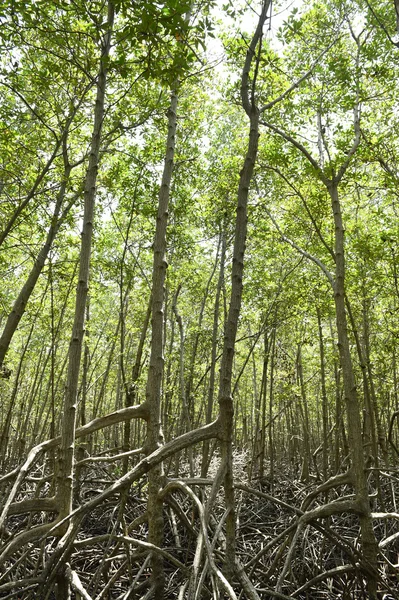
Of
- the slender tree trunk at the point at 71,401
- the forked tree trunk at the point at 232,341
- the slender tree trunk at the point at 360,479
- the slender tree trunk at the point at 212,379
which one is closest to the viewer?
the forked tree trunk at the point at 232,341

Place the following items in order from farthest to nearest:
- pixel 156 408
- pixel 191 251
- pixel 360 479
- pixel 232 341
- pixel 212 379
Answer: pixel 191 251
pixel 212 379
pixel 360 479
pixel 156 408
pixel 232 341

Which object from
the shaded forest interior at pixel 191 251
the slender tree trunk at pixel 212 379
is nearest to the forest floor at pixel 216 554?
the shaded forest interior at pixel 191 251

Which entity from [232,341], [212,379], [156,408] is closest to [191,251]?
[212,379]

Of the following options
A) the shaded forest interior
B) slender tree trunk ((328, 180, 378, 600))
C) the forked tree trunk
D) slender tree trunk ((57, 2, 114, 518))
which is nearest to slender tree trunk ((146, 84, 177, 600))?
the shaded forest interior

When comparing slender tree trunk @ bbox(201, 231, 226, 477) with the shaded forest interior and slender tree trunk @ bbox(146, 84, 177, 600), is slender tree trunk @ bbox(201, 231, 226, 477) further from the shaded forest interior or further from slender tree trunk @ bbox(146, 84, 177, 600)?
slender tree trunk @ bbox(146, 84, 177, 600)

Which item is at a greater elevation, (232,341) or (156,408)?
(232,341)

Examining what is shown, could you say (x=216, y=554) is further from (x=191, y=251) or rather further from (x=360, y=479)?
(x=191, y=251)

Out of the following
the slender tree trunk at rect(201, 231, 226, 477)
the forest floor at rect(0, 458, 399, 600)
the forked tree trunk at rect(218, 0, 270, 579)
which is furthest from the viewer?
the slender tree trunk at rect(201, 231, 226, 477)

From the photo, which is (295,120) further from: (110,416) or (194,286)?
(194,286)

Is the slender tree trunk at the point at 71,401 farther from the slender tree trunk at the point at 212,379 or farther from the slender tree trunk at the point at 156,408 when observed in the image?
the slender tree trunk at the point at 212,379

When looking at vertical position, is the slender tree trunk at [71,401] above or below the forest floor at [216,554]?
Result: above

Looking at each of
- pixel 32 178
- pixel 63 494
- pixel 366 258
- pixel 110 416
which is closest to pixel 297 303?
pixel 366 258

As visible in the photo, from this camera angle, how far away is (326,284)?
7.12m

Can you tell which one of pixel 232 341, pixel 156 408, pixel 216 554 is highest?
pixel 232 341
